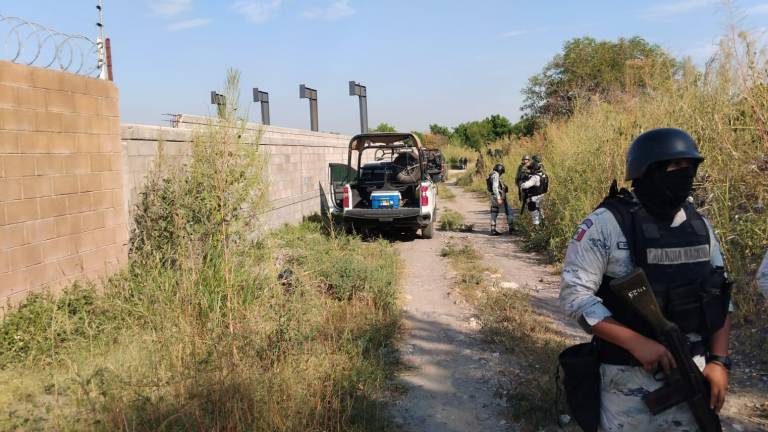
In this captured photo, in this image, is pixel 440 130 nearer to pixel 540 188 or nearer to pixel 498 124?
pixel 498 124

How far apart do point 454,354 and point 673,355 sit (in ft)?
9.52

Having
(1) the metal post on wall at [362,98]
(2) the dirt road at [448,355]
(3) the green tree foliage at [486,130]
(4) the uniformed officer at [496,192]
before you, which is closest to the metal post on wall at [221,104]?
(2) the dirt road at [448,355]

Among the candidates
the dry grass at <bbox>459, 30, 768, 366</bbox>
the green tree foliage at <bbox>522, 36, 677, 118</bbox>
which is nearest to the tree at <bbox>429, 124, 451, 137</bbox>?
the green tree foliage at <bbox>522, 36, 677, 118</bbox>

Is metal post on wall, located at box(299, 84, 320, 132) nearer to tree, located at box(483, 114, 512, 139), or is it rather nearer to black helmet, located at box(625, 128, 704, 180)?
black helmet, located at box(625, 128, 704, 180)

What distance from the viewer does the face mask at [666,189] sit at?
195 cm

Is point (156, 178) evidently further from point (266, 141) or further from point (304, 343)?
point (266, 141)

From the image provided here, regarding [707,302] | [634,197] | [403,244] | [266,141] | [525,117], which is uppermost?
[525,117]

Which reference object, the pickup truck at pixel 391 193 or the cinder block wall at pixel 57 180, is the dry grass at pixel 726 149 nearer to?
the pickup truck at pixel 391 193

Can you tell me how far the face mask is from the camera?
1952 mm

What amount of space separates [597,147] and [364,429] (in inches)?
271

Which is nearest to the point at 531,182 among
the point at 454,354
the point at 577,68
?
the point at 454,354

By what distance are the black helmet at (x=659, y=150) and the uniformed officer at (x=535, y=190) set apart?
8.23m

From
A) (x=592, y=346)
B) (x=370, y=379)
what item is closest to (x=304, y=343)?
(x=370, y=379)

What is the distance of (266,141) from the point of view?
9922 mm
